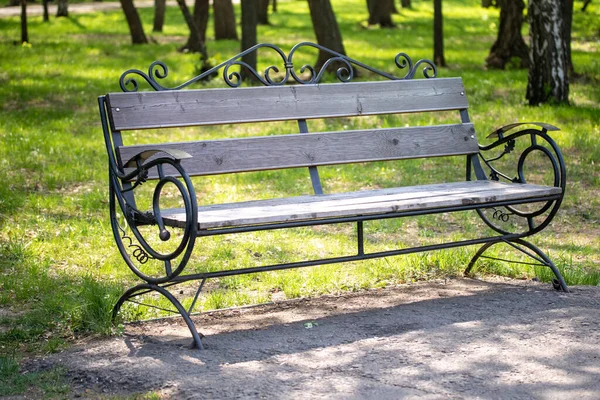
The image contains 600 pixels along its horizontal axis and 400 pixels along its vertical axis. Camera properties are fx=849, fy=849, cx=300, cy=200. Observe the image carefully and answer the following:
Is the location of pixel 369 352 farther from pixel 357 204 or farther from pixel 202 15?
pixel 202 15

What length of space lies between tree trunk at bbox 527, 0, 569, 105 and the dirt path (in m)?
6.49

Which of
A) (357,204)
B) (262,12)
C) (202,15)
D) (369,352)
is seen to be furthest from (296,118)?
(262,12)

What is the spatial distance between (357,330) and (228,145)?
4.19 feet

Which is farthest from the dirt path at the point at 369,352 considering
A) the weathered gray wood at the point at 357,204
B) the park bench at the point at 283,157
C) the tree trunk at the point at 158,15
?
the tree trunk at the point at 158,15

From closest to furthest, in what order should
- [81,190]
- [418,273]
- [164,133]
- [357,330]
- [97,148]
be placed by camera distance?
1. [357,330]
2. [418,273]
3. [81,190]
4. [97,148]
5. [164,133]

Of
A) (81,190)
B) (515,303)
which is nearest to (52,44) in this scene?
(81,190)

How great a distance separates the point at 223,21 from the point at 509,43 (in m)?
8.16

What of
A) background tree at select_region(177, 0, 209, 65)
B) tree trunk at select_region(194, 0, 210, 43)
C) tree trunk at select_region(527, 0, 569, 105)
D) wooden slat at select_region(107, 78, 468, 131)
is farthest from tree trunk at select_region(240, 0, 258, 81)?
wooden slat at select_region(107, 78, 468, 131)

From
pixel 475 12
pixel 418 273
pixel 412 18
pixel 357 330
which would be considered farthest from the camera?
pixel 475 12

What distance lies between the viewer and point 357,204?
4.38 metres

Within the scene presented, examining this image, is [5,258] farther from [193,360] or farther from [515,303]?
[515,303]

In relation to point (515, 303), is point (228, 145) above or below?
above

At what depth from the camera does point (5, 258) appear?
5.54 metres

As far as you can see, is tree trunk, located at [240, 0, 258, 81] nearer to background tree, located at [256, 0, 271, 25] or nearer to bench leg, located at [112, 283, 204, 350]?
bench leg, located at [112, 283, 204, 350]
